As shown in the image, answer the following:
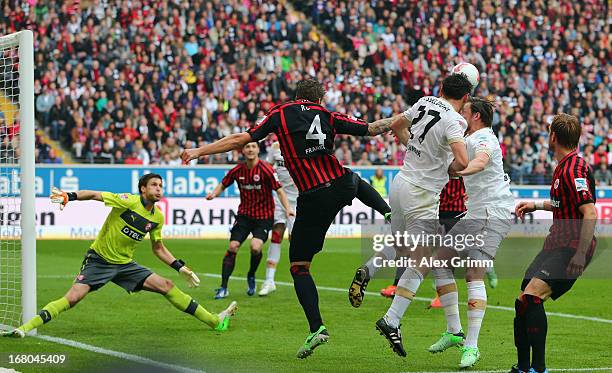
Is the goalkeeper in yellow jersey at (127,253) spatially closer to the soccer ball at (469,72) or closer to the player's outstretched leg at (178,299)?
the player's outstretched leg at (178,299)

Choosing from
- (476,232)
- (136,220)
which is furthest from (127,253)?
(476,232)

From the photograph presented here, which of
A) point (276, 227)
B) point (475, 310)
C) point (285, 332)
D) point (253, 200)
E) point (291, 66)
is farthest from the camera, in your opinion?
point (291, 66)

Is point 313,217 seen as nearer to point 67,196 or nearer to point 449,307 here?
point 449,307

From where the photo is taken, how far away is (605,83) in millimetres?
34531

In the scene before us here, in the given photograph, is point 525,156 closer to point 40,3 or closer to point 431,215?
point 40,3

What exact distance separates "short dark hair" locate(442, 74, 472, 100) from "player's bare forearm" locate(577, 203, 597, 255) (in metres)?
1.73

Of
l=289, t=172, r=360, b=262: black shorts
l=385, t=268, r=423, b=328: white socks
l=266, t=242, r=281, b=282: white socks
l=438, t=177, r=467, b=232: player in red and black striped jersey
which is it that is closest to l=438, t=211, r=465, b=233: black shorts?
l=438, t=177, r=467, b=232: player in red and black striped jersey

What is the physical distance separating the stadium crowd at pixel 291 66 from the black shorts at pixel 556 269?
64.7ft

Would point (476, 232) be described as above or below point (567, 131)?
below

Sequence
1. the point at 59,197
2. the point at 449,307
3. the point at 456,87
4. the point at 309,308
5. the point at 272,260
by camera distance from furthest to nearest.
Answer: the point at 272,260 → the point at 59,197 → the point at 449,307 → the point at 309,308 → the point at 456,87

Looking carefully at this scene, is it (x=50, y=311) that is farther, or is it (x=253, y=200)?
(x=253, y=200)

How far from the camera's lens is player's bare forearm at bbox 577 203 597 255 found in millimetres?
7555

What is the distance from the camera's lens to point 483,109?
9.70m

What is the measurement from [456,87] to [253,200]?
668cm
